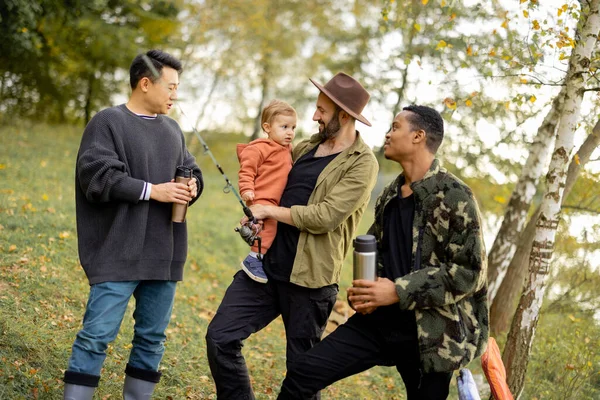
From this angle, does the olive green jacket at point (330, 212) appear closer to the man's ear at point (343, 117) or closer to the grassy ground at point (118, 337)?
the man's ear at point (343, 117)

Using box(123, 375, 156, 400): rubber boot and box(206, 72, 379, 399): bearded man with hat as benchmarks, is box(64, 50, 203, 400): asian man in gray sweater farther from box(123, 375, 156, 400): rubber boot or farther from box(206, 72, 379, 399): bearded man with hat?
box(206, 72, 379, 399): bearded man with hat

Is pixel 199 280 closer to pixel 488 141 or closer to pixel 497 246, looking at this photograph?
pixel 497 246

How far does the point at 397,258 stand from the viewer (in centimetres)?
Result: 357

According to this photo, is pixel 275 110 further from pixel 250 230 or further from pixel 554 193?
pixel 554 193

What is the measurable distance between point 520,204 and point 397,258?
197 inches

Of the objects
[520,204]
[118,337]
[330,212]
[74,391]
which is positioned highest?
[520,204]

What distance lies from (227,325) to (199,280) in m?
5.72

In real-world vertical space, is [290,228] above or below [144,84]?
below

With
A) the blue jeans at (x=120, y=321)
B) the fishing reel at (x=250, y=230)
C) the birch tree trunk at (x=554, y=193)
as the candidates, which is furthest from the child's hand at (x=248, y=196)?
the birch tree trunk at (x=554, y=193)

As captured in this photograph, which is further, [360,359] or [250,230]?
[250,230]

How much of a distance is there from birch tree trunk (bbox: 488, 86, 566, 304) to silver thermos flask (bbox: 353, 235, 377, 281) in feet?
16.7

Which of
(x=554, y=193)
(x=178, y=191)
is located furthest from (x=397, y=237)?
(x=554, y=193)

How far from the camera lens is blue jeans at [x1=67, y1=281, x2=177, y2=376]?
3535mm

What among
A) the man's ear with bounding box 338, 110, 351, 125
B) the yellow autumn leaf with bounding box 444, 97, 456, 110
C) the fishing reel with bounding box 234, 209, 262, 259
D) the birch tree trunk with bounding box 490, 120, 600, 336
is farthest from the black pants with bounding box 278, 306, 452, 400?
the birch tree trunk with bounding box 490, 120, 600, 336
